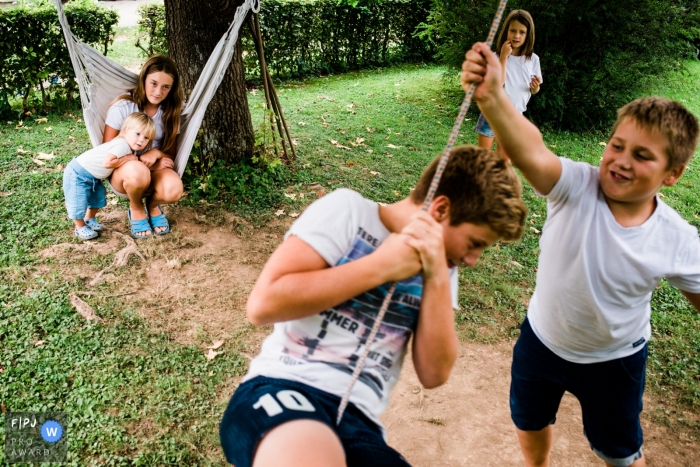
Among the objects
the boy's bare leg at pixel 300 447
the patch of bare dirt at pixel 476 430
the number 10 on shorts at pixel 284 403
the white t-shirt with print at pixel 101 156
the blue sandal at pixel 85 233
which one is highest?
the number 10 on shorts at pixel 284 403

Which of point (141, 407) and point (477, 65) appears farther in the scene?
point (141, 407)

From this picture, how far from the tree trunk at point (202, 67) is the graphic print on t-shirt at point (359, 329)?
4056 mm

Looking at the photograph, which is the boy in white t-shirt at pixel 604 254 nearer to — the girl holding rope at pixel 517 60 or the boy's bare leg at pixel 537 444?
the boy's bare leg at pixel 537 444

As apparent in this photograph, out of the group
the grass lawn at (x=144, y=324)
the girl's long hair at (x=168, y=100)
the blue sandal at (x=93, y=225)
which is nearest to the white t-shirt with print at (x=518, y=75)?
the grass lawn at (x=144, y=324)

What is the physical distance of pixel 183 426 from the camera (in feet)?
8.91

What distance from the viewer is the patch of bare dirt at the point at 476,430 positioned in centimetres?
279

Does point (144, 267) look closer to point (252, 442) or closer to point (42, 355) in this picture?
point (42, 355)

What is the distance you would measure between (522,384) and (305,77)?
9.57m

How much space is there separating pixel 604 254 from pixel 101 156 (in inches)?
151

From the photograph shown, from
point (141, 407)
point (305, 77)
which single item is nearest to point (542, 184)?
point (141, 407)

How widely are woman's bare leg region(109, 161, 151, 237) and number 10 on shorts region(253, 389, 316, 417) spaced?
10.8 feet

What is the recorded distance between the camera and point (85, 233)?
4.24 meters

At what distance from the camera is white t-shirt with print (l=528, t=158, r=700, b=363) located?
6.14 ft

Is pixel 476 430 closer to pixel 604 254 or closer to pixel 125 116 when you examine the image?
pixel 604 254
